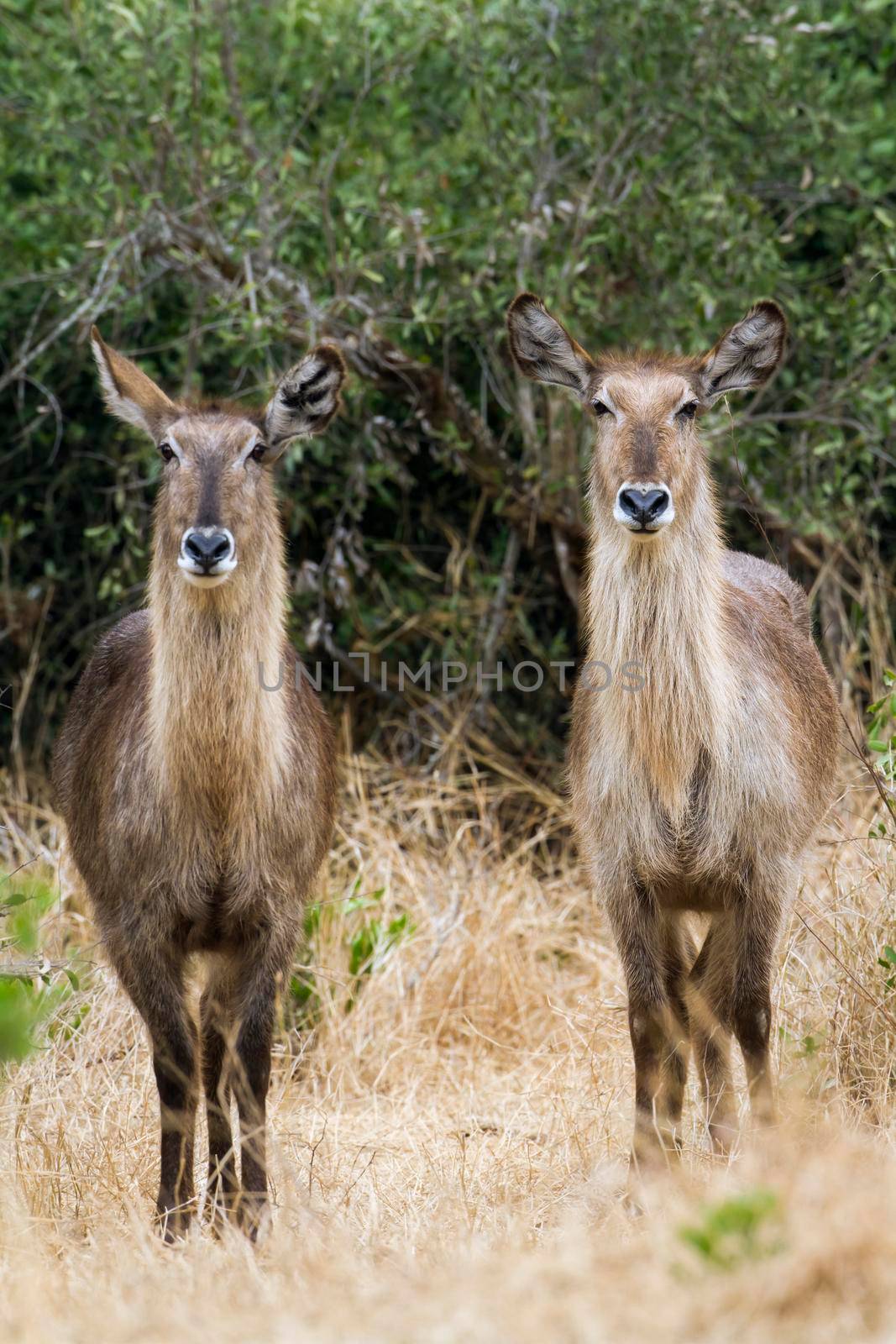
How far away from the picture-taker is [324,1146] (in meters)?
4.62

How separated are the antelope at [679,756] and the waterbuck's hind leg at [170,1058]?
107 cm

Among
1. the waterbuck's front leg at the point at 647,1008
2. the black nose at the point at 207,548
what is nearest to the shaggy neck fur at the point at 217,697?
the black nose at the point at 207,548

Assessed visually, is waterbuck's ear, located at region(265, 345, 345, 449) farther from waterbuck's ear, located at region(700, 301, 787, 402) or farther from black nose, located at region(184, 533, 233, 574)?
waterbuck's ear, located at region(700, 301, 787, 402)

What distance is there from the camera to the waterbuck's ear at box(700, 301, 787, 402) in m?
4.49

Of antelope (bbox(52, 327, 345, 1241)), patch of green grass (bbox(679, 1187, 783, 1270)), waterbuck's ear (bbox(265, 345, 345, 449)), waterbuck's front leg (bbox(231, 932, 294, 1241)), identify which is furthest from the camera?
waterbuck's ear (bbox(265, 345, 345, 449))

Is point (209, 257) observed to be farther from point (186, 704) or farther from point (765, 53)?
point (186, 704)

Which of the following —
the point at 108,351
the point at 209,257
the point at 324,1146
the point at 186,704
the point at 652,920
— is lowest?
the point at 324,1146

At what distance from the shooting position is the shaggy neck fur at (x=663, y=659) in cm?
411

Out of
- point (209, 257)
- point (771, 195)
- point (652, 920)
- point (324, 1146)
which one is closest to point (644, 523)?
point (652, 920)

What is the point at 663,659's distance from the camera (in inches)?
165

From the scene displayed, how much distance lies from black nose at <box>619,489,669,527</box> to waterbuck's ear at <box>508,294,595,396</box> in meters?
0.66

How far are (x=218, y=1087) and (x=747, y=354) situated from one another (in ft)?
7.86

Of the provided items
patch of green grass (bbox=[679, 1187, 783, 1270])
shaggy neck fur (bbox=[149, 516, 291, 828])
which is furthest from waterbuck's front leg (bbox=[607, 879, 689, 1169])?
patch of green grass (bbox=[679, 1187, 783, 1270])

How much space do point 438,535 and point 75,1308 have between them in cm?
541
